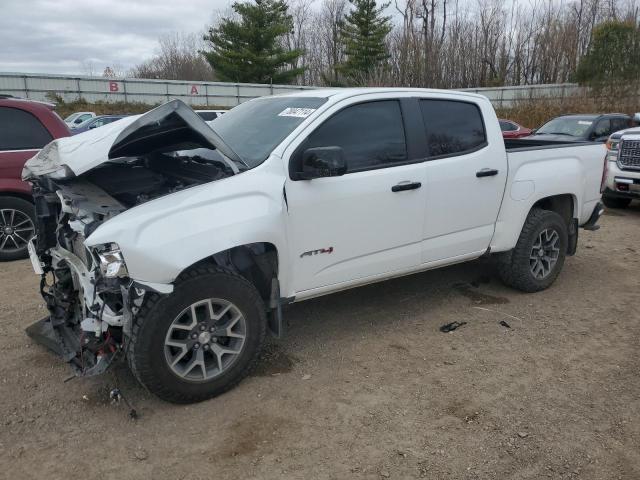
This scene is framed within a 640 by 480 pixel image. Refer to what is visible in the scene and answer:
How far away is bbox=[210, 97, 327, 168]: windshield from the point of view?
12.1 feet

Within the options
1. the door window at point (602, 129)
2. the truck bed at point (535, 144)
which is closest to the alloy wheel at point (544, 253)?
the truck bed at point (535, 144)

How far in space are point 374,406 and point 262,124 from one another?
2.21 m

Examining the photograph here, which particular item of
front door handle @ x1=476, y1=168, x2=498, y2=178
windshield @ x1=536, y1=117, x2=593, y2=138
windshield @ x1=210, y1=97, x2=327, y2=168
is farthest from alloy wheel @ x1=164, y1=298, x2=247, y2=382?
windshield @ x1=536, y1=117, x2=593, y2=138

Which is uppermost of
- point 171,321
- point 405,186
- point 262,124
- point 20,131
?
point 262,124

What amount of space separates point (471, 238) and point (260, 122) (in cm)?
210

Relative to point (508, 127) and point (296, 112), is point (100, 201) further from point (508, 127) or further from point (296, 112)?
point (508, 127)

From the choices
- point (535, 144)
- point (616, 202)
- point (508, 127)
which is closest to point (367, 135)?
point (535, 144)

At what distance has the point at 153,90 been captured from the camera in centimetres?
3328

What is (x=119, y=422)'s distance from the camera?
313 cm

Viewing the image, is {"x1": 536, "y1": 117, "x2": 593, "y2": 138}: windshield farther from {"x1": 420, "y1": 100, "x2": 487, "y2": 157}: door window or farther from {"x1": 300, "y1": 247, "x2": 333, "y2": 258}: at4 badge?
{"x1": 300, "y1": 247, "x2": 333, "y2": 258}: at4 badge

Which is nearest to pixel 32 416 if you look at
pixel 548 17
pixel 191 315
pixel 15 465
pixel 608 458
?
pixel 15 465

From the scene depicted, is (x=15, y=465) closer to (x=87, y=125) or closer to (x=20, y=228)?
(x=20, y=228)

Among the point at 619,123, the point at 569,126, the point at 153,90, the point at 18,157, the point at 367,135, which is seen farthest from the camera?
the point at 153,90

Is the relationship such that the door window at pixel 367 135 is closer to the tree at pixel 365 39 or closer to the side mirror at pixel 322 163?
the side mirror at pixel 322 163
